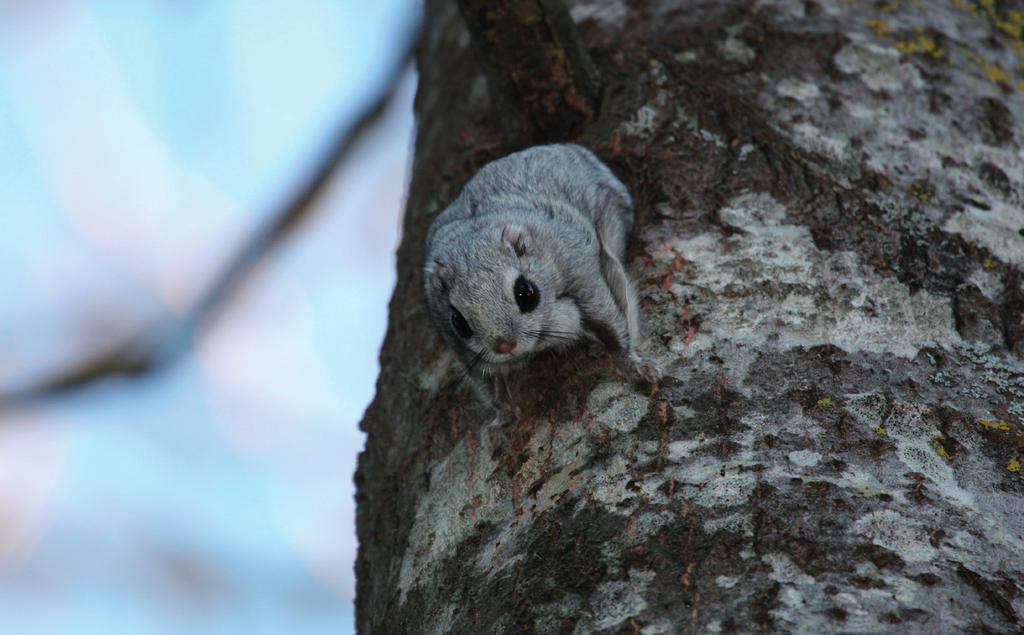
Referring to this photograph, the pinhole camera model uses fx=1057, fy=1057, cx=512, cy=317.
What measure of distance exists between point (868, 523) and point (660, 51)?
2.09 meters

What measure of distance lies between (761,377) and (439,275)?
137 cm

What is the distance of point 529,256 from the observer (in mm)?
3695

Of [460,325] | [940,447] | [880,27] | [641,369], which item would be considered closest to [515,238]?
[460,325]

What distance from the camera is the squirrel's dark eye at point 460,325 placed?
3.54 meters

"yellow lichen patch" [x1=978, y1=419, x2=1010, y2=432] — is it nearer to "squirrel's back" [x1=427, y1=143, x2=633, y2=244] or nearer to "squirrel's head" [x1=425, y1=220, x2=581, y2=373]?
"squirrel's head" [x1=425, y1=220, x2=581, y2=373]

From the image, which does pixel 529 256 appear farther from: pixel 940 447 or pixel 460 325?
pixel 940 447

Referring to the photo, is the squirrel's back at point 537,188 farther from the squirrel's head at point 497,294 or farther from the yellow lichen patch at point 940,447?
the yellow lichen patch at point 940,447

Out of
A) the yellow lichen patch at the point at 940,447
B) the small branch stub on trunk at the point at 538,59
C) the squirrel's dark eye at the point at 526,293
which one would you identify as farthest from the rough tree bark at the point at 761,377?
the squirrel's dark eye at the point at 526,293

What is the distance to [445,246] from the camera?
147 inches

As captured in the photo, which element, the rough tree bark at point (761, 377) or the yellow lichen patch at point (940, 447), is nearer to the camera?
the rough tree bark at point (761, 377)

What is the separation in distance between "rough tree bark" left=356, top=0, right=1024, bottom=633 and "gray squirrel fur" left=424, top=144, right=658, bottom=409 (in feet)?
0.41

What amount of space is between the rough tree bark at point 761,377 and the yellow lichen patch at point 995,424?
0.02m

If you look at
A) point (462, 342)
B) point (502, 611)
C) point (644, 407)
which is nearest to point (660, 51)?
point (462, 342)

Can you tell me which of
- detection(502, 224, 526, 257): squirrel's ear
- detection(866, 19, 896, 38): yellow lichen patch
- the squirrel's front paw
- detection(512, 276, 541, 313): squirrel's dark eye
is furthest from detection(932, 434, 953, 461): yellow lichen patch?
detection(866, 19, 896, 38): yellow lichen patch
